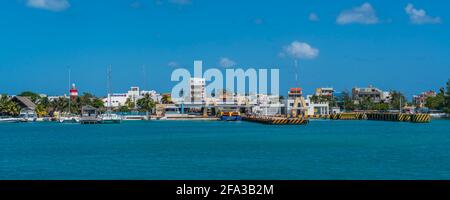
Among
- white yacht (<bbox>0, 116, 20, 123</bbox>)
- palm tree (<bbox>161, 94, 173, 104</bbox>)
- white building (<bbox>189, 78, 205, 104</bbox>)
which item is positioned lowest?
white yacht (<bbox>0, 116, 20, 123</bbox>)

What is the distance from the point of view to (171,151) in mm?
42969

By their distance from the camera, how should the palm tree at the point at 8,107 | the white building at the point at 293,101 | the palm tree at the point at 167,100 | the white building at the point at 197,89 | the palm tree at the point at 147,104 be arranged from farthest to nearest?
1. the white building at the point at 197,89
2. the palm tree at the point at 167,100
3. the palm tree at the point at 147,104
4. the white building at the point at 293,101
5. the palm tree at the point at 8,107

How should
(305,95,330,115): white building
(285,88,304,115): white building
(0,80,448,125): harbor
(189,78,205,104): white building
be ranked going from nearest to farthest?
(0,80,448,125): harbor < (285,88,304,115): white building < (305,95,330,115): white building < (189,78,205,104): white building

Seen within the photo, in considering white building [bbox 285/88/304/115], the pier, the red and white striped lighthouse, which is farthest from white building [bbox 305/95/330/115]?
the red and white striped lighthouse

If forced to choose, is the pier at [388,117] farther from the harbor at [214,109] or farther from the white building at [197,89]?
the white building at [197,89]

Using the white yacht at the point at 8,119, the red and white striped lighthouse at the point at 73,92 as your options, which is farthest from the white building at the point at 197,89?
the white yacht at the point at 8,119

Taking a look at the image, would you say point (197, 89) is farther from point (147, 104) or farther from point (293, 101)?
point (293, 101)

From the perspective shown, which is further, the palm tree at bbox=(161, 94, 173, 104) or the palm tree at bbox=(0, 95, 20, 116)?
the palm tree at bbox=(161, 94, 173, 104)

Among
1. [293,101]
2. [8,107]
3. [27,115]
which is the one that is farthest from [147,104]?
[8,107]

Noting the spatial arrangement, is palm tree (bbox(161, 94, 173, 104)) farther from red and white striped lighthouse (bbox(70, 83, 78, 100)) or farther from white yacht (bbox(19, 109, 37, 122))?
white yacht (bbox(19, 109, 37, 122))

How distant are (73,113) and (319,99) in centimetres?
6988

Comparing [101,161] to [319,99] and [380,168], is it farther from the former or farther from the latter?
[319,99]

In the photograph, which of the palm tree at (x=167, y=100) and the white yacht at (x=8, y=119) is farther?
the palm tree at (x=167, y=100)
